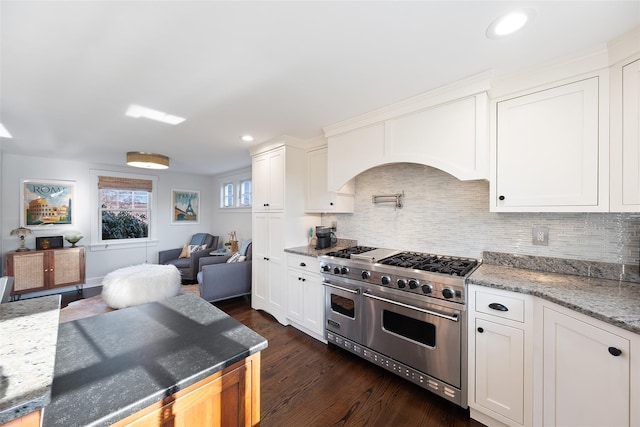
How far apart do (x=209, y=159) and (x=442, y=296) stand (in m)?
4.12

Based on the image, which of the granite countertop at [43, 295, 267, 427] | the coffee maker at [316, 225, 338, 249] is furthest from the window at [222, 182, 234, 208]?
the granite countertop at [43, 295, 267, 427]

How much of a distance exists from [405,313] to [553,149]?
1494mm

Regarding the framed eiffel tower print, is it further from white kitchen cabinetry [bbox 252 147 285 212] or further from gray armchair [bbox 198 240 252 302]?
white kitchen cabinetry [bbox 252 147 285 212]

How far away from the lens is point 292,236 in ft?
10.4

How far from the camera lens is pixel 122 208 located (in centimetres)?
517

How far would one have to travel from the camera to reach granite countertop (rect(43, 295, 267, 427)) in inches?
26.4

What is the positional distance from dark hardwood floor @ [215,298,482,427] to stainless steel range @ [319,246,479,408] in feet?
0.38

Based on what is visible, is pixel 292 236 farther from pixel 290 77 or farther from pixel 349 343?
pixel 290 77

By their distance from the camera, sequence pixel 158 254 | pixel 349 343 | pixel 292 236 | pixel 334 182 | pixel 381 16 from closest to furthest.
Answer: pixel 381 16
pixel 349 343
pixel 334 182
pixel 292 236
pixel 158 254

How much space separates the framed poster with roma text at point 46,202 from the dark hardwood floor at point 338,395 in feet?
15.5

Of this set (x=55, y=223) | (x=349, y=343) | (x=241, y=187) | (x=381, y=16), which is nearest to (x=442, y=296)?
(x=349, y=343)

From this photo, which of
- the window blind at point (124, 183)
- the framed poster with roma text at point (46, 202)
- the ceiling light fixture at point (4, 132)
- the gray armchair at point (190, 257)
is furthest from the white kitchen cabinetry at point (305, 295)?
the framed poster with roma text at point (46, 202)

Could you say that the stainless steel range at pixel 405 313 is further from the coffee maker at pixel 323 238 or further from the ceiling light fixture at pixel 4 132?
the ceiling light fixture at pixel 4 132

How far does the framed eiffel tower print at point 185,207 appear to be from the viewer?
19.2 ft
